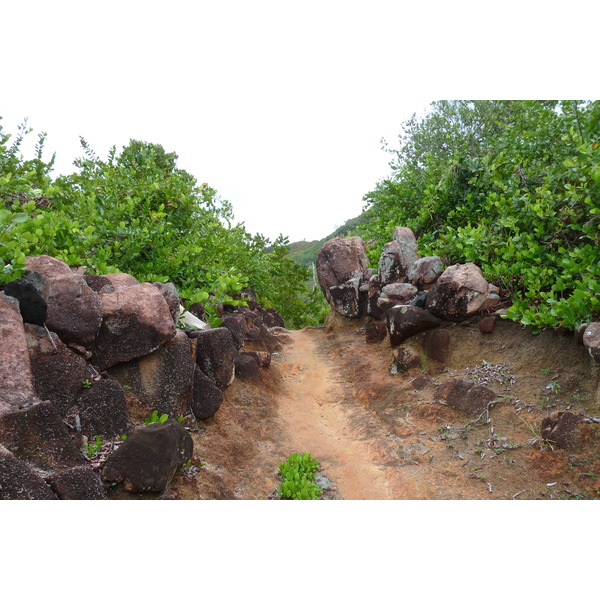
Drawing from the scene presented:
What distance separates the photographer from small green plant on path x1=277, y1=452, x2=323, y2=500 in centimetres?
493

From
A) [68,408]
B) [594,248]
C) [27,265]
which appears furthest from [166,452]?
[594,248]

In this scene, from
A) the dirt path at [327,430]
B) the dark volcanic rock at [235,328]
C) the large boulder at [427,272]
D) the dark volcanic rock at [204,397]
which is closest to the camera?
the dirt path at [327,430]

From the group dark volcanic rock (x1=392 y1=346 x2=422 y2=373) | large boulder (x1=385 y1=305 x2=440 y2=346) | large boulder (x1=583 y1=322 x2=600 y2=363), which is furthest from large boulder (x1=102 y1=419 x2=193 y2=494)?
large boulder (x1=385 y1=305 x2=440 y2=346)

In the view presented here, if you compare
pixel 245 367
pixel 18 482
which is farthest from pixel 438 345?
pixel 18 482

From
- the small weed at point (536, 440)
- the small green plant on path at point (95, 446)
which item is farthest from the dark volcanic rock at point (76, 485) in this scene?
the small weed at point (536, 440)

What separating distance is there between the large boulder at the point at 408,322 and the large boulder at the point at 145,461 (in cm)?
620

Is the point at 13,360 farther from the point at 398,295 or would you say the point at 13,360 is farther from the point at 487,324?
the point at 398,295

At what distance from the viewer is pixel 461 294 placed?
817 centimetres

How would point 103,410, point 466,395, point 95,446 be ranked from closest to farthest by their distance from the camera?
point 95,446 < point 103,410 < point 466,395

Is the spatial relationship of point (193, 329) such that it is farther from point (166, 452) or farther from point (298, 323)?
point (298, 323)

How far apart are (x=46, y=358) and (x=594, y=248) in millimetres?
7563

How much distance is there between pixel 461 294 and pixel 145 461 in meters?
6.76

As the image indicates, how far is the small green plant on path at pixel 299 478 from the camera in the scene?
4.93 metres

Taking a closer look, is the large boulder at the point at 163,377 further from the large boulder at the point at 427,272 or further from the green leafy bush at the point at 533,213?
the large boulder at the point at 427,272
